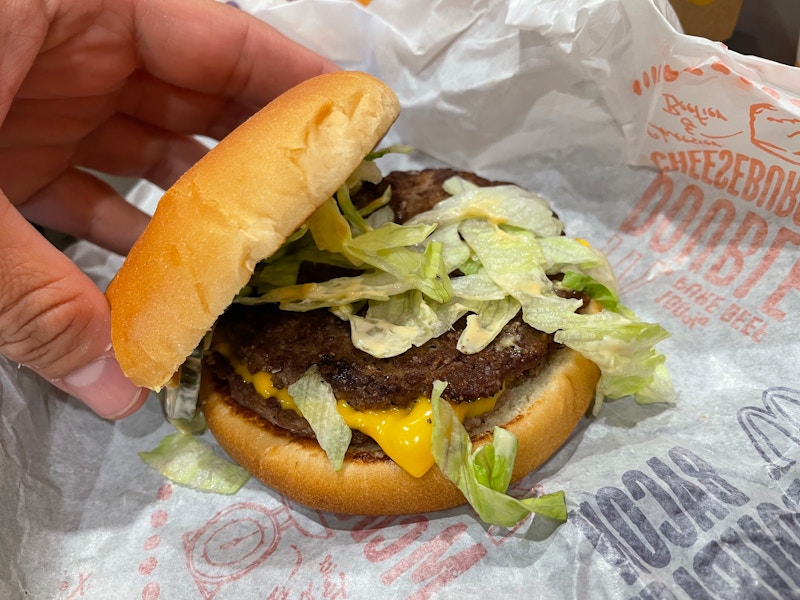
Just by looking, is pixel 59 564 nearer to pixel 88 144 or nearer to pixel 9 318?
pixel 9 318

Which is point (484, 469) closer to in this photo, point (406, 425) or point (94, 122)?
point (406, 425)

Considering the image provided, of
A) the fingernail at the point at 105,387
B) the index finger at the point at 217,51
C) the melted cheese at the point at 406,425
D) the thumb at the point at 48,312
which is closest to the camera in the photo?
the thumb at the point at 48,312

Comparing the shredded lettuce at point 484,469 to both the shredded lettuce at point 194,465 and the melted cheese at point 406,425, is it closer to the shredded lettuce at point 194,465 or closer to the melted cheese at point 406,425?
the melted cheese at point 406,425

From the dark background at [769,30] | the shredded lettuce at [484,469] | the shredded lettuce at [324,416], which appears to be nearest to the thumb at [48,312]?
the shredded lettuce at [324,416]

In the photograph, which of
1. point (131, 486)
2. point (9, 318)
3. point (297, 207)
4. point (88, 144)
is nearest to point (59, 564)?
point (131, 486)

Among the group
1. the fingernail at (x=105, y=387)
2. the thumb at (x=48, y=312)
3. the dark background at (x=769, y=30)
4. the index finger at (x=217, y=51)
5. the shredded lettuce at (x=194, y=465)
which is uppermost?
the dark background at (x=769, y=30)

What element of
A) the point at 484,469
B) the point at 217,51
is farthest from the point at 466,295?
the point at 217,51

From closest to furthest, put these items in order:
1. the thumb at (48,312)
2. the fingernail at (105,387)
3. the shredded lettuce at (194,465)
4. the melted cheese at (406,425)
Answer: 1. the thumb at (48,312)
2. the melted cheese at (406,425)
3. the fingernail at (105,387)
4. the shredded lettuce at (194,465)

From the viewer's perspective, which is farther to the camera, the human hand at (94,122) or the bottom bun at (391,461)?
the bottom bun at (391,461)

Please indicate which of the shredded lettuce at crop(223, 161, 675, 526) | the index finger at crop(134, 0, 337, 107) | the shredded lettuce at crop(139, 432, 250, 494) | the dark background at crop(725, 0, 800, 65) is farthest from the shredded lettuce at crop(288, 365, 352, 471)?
the dark background at crop(725, 0, 800, 65)
